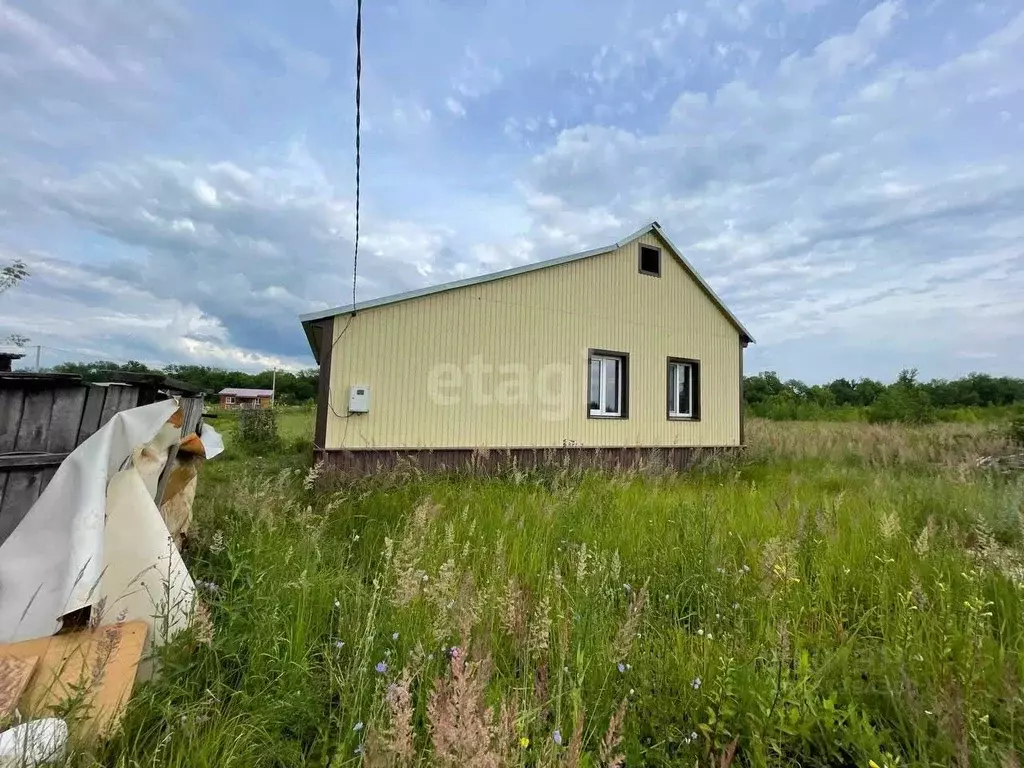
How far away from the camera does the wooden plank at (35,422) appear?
2.66 m

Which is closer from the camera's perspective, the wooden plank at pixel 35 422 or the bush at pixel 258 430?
the wooden plank at pixel 35 422

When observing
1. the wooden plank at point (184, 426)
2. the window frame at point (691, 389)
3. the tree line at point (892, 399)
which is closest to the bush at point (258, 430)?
the wooden plank at point (184, 426)

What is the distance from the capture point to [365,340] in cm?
740

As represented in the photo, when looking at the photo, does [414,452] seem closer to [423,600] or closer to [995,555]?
[423,600]

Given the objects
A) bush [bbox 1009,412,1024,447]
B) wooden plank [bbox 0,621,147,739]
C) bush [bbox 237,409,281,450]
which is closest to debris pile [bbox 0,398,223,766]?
wooden plank [bbox 0,621,147,739]

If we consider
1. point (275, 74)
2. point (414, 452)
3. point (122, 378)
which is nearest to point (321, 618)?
point (122, 378)

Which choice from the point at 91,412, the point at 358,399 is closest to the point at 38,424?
the point at 91,412

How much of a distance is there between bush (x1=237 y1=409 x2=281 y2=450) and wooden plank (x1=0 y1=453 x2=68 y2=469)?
37.3ft

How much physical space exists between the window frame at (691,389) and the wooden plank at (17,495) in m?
9.87

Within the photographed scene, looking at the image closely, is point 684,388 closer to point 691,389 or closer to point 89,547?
point 691,389

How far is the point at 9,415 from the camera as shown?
2.62 meters

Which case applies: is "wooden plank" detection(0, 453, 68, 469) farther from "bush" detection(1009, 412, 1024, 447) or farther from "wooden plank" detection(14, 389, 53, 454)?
"bush" detection(1009, 412, 1024, 447)

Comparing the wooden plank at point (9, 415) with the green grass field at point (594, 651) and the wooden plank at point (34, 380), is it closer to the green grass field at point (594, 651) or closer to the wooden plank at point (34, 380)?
the wooden plank at point (34, 380)

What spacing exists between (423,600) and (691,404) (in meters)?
9.89
